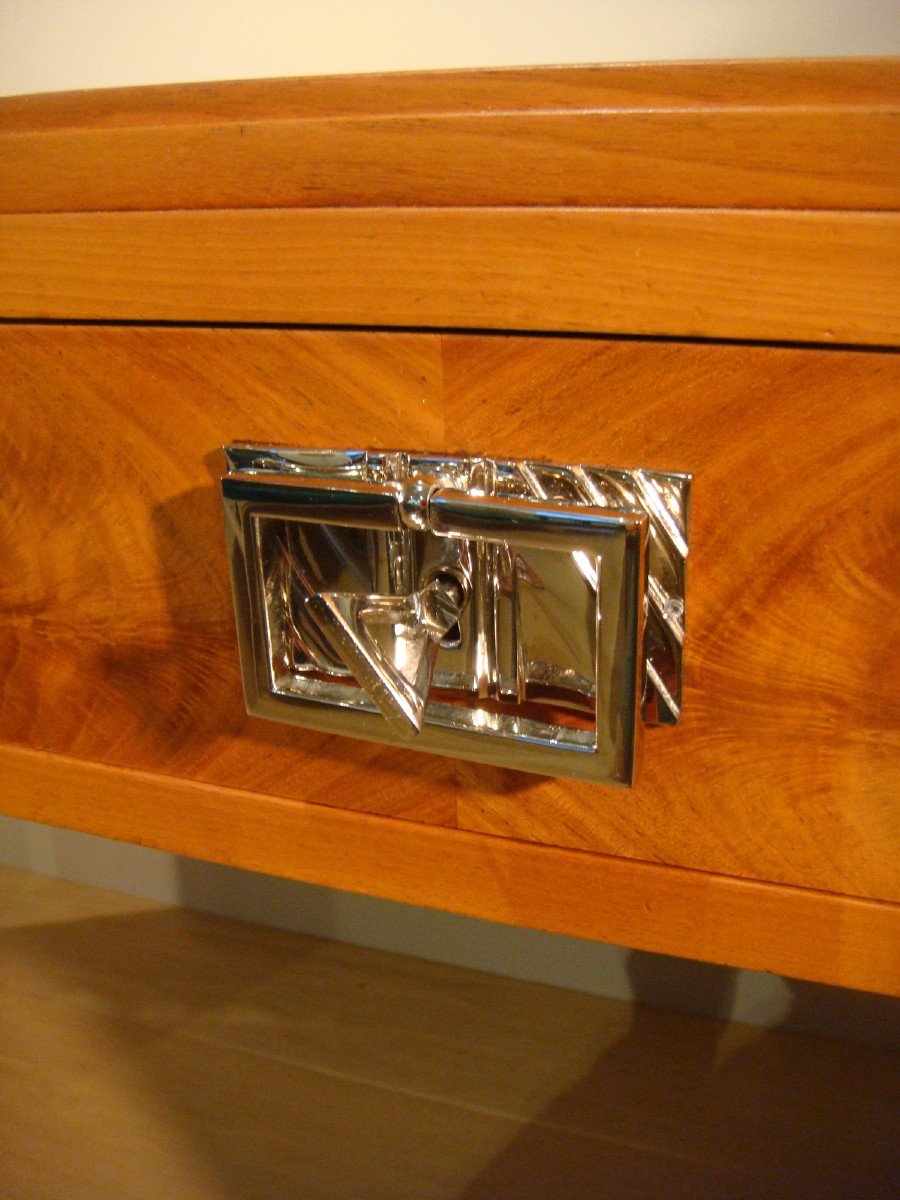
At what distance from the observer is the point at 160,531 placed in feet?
1.12

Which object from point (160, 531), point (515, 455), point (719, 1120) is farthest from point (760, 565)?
point (719, 1120)

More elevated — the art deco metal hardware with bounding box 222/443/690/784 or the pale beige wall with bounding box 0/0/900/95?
the pale beige wall with bounding box 0/0/900/95

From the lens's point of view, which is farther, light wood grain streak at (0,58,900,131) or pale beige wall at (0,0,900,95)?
pale beige wall at (0,0,900,95)

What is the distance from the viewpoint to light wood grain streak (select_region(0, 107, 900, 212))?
246 mm

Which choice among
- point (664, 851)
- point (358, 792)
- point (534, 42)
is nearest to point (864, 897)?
point (664, 851)

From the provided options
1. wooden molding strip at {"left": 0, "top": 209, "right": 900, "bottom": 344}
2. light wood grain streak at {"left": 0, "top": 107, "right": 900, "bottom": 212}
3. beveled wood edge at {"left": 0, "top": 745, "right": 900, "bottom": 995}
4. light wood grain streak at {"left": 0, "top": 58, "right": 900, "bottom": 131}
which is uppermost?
light wood grain streak at {"left": 0, "top": 58, "right": 900, "bottom": 131}

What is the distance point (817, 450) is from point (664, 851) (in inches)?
5.0

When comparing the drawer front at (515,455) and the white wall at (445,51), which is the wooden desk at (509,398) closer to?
the drawer front at (515,455)

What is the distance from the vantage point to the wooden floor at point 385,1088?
0.43 metres

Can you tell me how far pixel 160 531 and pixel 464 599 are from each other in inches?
4.3

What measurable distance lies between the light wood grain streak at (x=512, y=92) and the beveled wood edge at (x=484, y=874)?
212 mm

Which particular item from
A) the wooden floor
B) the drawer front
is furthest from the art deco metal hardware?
the wooden floor

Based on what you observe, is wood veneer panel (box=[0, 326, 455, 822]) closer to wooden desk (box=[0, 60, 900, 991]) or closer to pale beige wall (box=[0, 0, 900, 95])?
wooden desk (box=[0, 60, 900, 991])

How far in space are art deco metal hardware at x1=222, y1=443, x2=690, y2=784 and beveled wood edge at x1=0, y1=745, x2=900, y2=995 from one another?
0.16 ft
